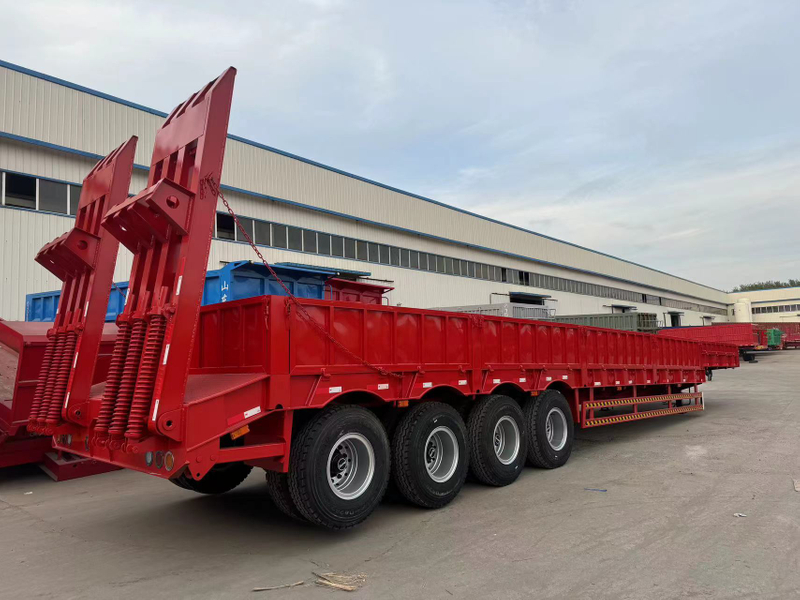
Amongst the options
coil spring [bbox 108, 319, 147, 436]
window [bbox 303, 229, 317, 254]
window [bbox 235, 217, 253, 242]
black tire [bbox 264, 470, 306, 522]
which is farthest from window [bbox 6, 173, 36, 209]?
black tire [bbox 264, 470, 306, 522]

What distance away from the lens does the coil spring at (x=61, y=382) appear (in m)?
5.30

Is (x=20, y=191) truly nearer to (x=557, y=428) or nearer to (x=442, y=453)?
(x=442, y=453)

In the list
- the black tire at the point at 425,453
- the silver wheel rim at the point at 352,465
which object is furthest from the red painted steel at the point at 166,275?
the black tire at the point at 425,453

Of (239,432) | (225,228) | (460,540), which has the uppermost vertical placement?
(225,228)

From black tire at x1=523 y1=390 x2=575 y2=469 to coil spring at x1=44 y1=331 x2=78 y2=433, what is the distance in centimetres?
581

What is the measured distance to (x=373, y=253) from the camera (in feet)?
85.2

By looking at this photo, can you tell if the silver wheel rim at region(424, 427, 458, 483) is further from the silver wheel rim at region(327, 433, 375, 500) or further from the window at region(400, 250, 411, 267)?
the window at region(400, 250, 411, 267)

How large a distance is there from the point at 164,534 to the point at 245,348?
2.18 m

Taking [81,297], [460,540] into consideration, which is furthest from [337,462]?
[81,297]

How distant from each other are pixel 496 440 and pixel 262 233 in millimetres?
15605

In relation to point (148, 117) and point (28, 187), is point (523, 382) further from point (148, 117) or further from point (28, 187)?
point (148, 117)

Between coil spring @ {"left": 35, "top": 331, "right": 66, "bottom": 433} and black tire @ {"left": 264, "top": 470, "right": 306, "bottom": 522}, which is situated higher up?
coil spring @ {"left": 35, "top": 331, "right": 66, "bottom": 433}

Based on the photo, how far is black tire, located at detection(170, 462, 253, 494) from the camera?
6.42 meters

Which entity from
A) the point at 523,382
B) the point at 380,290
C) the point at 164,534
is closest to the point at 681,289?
the point at 380,290
